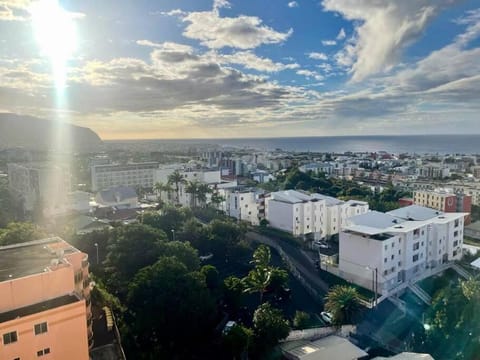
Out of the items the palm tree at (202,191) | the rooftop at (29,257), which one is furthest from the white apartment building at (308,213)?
the rooftop at (29,257)

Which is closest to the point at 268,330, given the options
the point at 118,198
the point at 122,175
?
the point at 118,198

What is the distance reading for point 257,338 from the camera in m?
19.7

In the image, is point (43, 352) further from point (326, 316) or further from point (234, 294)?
point (326, 316)

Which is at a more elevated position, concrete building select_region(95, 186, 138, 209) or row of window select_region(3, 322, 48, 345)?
row of window select_region(3, 322, 48, 345)

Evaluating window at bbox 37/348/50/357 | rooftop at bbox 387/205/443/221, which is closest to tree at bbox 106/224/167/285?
window at bbox 37/348/50/357

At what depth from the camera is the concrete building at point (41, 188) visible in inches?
1930

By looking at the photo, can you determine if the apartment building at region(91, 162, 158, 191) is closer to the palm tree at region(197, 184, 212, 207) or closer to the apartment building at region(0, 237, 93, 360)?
the palm tree at region(197, 184, 212, 207)

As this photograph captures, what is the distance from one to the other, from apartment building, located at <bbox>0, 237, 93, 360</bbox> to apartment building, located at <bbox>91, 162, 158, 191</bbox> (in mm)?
62176

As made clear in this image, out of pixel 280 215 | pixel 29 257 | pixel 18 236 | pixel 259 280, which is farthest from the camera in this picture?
pixel 280 215

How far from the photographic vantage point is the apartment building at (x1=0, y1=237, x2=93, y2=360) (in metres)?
11.9

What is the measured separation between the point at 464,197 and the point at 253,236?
96.1 ft

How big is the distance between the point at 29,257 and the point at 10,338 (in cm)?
481

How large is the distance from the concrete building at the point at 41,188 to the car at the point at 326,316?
35.4m

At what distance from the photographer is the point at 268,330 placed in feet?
64.3
